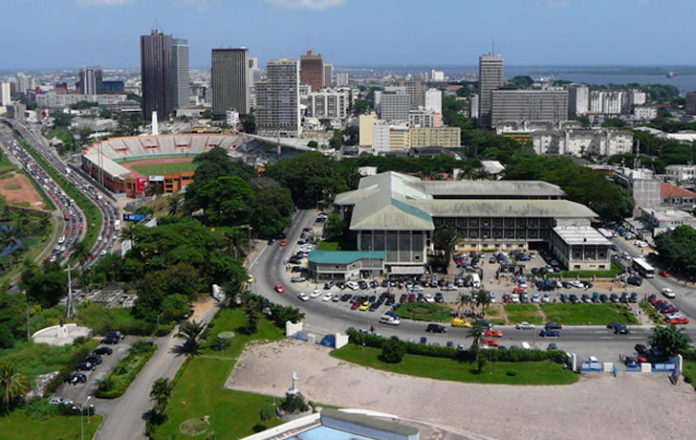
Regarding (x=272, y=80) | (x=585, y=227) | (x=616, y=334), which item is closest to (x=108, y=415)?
(x=616, y=334)

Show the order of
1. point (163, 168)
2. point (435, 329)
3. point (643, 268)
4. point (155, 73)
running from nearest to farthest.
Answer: point (435, 329)
point (643, 268)
point (163, 168)
point (155, 73)

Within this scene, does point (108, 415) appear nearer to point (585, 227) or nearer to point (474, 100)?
point (585, 227)

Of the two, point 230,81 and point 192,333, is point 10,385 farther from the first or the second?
point 230,81

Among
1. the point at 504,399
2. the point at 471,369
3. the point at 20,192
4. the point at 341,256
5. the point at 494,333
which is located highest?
the point at 341,256

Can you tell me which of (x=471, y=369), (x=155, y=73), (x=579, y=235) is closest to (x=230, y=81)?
(x=155, y=73)

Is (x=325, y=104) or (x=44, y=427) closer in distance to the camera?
(x=44, y=427)

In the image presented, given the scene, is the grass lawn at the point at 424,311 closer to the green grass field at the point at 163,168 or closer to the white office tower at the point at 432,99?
the green grass field at the point at 163,168

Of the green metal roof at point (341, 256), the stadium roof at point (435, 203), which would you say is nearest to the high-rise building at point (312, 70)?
the stadium roof at point (435, 203)

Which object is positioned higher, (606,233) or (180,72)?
(180,72)
